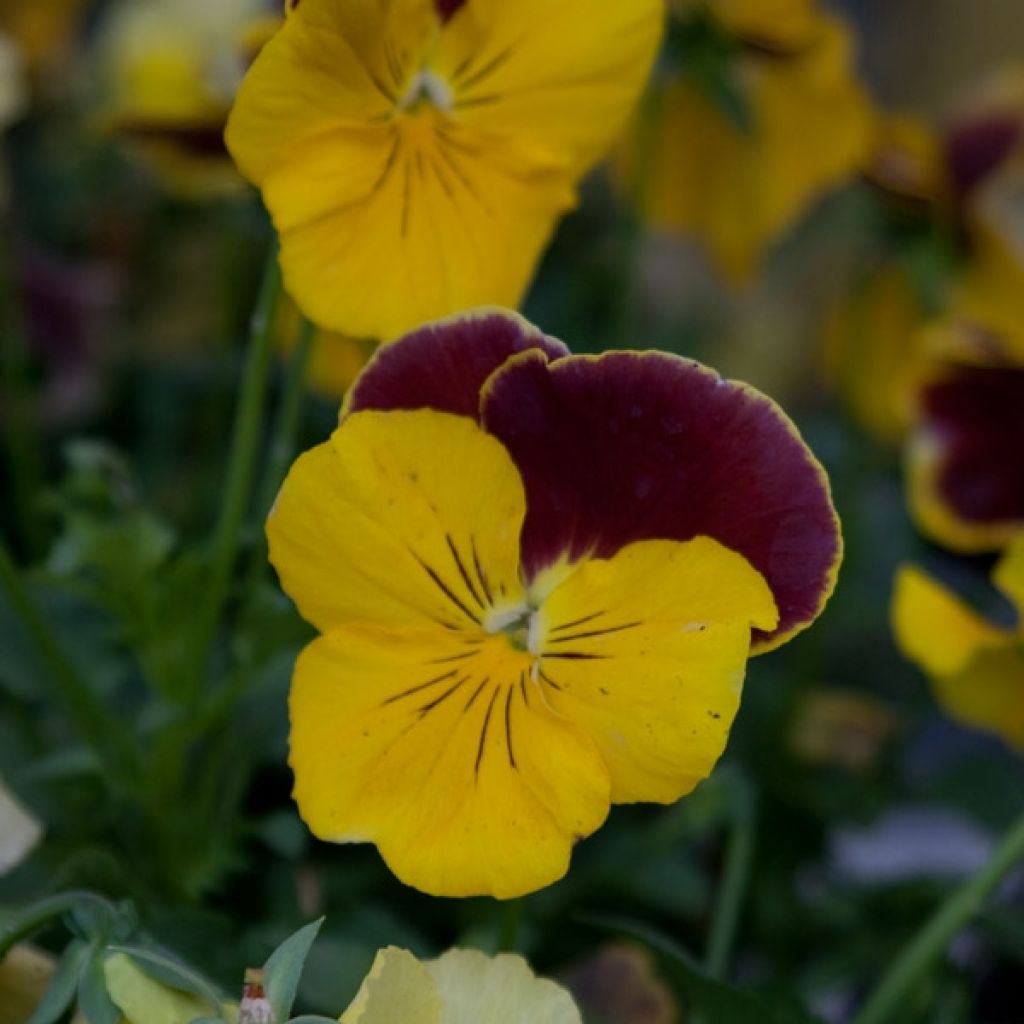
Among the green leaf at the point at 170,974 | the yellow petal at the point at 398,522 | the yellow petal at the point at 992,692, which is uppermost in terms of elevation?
the yellow petal at the point at 398,522

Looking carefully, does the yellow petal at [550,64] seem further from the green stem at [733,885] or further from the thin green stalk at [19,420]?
the thin green stalk at [19,420]

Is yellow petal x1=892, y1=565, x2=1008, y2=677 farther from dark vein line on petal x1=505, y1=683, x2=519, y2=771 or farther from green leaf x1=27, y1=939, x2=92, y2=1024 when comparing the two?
green leaf x1=27, y1=939, x2=92, y2=1024

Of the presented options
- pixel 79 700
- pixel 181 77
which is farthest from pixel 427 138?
pixel 181 77

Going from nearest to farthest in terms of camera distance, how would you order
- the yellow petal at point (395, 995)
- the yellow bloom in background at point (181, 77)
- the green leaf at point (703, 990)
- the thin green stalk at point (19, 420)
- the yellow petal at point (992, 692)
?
the yellow petal at point (395, 995)
the green leaf at point (703, 990)
the yellow petal at point (992, 692)
the yellow bloom in background at point (181, 77)
the thin green stalk at point (19, 420)

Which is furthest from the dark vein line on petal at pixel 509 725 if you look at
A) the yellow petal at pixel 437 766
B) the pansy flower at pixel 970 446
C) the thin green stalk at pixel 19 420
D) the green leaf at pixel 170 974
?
the thin green stalk at pixel 19 420

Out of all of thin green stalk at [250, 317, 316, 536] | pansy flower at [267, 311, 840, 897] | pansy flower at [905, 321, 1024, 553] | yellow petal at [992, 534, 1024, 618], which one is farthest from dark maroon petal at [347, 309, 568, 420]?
pansy flower at [905, 321, 1024, 553]

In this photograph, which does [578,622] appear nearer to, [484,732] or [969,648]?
[484,732]
